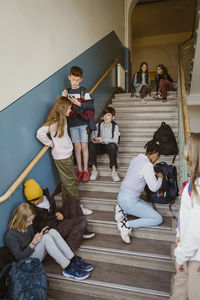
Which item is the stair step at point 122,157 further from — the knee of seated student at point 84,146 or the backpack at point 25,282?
the backpack at point 25,282

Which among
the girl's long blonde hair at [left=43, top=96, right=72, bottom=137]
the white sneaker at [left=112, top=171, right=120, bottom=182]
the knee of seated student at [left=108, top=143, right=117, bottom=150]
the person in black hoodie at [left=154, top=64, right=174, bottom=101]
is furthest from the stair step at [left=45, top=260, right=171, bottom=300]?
the person in black hoodie at [left=154, top=64, right=174, bottom=101]

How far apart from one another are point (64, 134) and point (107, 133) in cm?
96

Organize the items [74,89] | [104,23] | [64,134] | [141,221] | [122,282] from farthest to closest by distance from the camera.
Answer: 1. [104,23]
2. [74,89]
3. [64,134]
4. [141,221]
5. [122,282]

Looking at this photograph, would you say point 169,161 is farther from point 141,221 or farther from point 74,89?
point 74,89

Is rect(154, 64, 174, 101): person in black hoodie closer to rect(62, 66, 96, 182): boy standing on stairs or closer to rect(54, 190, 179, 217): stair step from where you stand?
rect(62, 66, 96, 182): boy standing on stairs

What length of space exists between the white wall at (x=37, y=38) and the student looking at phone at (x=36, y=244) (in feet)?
3.37

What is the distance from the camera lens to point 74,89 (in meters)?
3.28

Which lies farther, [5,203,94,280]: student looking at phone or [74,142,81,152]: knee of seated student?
[74,142,81,152]: knee of seated student

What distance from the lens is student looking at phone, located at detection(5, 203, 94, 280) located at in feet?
7.12

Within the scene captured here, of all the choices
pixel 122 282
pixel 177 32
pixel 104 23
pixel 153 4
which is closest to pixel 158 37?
pixel 177 32

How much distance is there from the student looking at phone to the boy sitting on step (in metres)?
1.33

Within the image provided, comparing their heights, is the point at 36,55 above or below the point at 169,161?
above

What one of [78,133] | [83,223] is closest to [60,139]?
[78,133]

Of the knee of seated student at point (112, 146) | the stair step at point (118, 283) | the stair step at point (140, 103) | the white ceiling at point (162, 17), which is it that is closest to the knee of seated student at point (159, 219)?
the stair step at point (118, 283)
